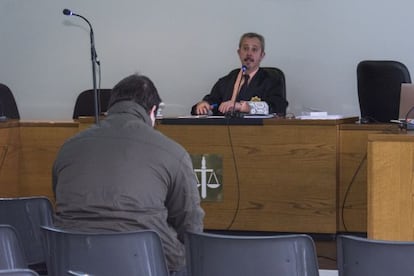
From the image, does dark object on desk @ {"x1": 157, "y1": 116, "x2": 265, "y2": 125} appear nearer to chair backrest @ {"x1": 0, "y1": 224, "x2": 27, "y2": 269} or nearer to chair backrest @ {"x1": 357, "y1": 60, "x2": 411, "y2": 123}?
chair backrest @ {"x1": 357, "y1": 60, "x2": 411, "y2": 123}

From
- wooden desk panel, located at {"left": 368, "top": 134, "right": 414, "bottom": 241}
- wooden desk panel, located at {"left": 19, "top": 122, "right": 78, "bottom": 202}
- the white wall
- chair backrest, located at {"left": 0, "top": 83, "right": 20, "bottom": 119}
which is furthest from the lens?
the white wall

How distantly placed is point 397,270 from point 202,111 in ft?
10.7

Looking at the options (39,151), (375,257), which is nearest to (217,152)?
(39,151)

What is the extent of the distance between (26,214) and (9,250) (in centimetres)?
68

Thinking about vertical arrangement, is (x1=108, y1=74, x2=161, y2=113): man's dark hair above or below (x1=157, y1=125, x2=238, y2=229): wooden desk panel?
above

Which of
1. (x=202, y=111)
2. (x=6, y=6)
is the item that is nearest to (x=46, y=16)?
(x=6, y=6)

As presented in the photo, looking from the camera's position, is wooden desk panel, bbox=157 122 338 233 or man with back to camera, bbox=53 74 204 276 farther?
wooden desk panel, bbox=157 122 338 233

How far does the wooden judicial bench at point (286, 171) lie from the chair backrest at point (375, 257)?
8.10 feet

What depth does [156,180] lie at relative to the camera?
264cm

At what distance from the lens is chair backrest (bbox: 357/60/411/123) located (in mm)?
5055

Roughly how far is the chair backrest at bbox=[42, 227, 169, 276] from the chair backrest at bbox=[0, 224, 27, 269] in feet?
0.49

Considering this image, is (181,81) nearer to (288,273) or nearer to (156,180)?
(156,180)

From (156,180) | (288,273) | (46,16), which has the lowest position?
(288,273)

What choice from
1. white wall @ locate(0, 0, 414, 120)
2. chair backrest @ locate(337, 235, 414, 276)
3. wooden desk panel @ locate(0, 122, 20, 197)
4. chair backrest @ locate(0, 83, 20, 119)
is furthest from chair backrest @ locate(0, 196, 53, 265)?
white wall @ locate(0, 0, 414, 120)
